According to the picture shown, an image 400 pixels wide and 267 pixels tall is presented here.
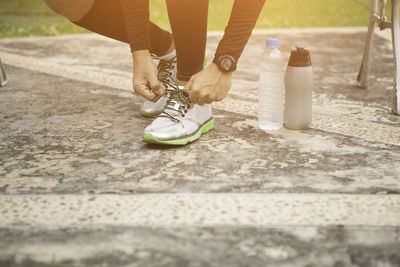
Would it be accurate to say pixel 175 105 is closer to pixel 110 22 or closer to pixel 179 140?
pixel 179 140

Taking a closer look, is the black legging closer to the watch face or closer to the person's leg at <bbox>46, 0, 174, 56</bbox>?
the person's leg at <bbox>46, 0, 174, 56</bbox>

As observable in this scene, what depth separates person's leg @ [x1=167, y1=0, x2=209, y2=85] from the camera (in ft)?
6.53

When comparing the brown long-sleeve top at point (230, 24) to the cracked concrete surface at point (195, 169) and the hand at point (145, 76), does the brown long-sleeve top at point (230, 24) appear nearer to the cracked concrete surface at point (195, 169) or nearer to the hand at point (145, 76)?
the hand at point (145, 76)

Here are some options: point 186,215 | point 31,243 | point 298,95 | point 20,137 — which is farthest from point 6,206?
point 298,95

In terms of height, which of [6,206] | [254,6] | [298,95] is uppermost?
[254,6]

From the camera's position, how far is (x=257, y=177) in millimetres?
1623

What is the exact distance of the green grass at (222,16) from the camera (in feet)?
17.0

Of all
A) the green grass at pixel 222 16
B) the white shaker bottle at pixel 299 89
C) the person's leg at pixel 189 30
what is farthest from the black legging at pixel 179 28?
the green grass at pixel 222 16

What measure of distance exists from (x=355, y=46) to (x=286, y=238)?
320 cm

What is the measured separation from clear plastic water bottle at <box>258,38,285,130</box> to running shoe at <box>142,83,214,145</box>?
24 centimetres

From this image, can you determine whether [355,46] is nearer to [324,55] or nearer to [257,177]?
[324,55]

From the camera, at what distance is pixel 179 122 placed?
1980 mm

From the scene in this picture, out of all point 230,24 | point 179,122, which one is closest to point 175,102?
point 179,122

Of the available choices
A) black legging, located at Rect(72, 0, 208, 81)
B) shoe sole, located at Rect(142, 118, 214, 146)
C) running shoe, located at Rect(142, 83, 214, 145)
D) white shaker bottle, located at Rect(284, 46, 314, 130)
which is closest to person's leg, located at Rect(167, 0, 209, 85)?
black legging, located at Rect(72, 0, 208, 81)
